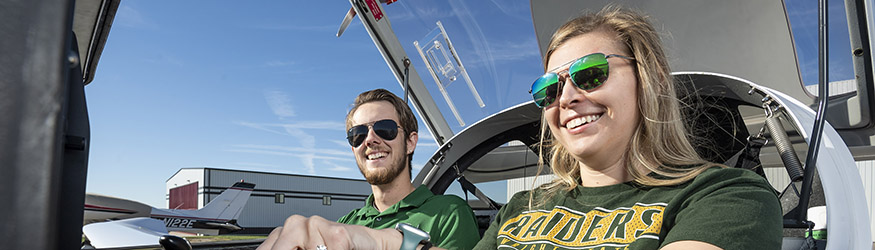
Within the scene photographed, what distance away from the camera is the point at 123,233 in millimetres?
18422

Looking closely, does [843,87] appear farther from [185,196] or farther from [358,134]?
[185,196]

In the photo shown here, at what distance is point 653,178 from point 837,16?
76.9 inches

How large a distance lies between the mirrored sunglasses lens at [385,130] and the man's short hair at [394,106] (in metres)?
0.09

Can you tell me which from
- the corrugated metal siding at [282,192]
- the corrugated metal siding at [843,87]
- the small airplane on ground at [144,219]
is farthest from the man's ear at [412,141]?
the corrugated metal siding at [282,192]

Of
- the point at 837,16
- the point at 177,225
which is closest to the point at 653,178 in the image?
the point at 837,16

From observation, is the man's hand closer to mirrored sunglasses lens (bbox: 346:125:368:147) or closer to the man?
the man

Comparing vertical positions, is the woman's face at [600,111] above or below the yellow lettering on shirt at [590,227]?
above

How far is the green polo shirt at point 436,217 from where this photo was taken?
1.97m

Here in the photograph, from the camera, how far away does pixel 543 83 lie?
1263mm

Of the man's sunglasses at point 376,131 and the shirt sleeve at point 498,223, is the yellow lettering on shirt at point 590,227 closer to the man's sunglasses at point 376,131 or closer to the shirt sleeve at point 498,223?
the shirt sleeve at point 498,223

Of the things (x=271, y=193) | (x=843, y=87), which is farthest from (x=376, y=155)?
(x=271, y=193)

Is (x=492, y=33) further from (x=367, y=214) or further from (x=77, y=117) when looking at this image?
(x=77, y=117)

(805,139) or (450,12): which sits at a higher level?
(450,12)

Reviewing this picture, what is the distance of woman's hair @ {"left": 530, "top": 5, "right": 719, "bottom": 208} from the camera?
1165 mm
